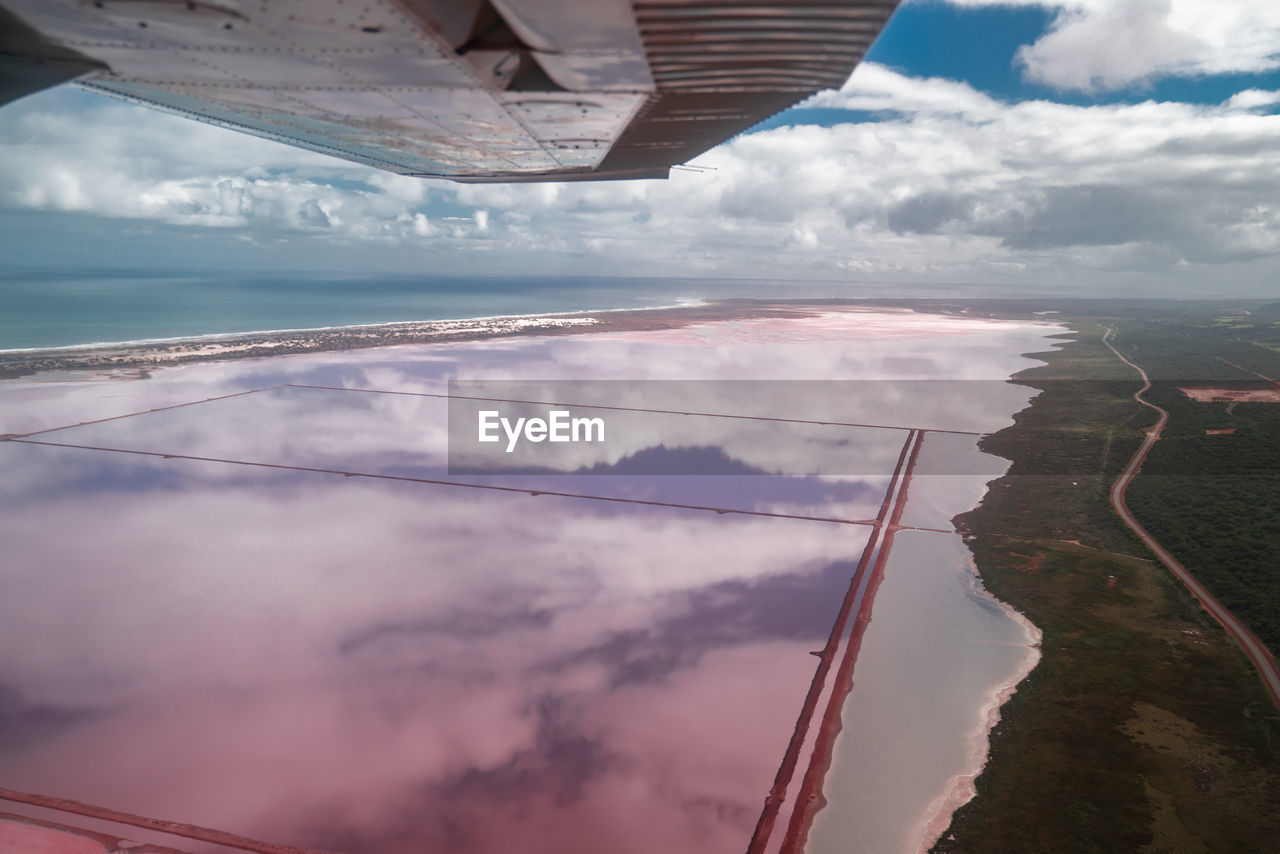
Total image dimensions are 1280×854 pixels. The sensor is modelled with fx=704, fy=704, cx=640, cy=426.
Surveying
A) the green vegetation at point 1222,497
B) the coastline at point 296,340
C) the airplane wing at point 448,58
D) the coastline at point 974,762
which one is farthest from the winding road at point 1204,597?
the coastline at point 296,340

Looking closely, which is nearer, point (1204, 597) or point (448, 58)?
point (448, 58)

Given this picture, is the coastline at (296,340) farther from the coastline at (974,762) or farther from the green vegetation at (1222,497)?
the green vegetation at (1222,497)

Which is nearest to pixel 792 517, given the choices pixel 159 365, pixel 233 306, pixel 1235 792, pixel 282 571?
pixel 1235 792

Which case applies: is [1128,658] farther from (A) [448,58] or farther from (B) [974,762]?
(A) [448,58]

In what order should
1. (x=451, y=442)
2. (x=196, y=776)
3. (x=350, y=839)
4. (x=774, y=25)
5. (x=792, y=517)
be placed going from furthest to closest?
(x=451, y=442) → (x=792, y=517) → (x=196, y=776) → (x=350, y=839) → (x=774, y=25)

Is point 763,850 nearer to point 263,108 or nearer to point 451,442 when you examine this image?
point 263,108

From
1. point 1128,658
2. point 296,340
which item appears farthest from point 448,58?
point 296,340

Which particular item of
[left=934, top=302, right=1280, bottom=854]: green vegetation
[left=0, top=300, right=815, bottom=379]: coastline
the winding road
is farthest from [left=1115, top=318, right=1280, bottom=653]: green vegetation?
[left=0, top=300, right=815, bottom=379]: coastline

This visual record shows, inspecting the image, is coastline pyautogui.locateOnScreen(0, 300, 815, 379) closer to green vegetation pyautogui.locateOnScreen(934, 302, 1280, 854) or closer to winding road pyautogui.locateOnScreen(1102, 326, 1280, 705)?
green vegetation pyautogui.locateOnScreen(934, 302, 1280, 854)
